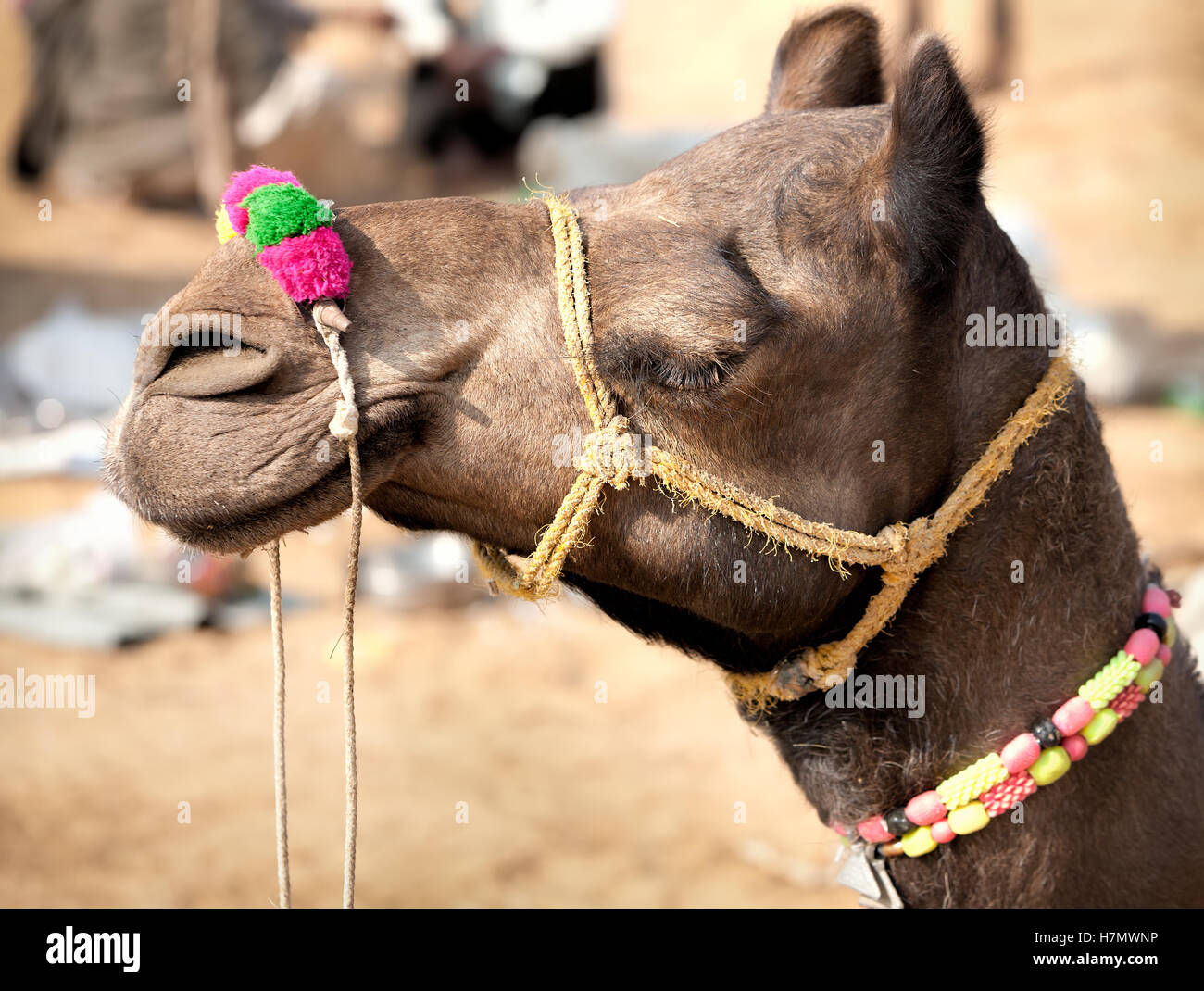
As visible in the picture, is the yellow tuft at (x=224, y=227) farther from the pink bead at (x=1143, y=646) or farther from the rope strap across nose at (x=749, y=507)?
the pink bead at (x=1143, y=646)

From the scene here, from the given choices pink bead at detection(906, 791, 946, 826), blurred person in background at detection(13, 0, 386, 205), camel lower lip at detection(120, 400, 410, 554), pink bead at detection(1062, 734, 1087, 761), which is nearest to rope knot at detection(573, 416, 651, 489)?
camel lower lip at detection(120, 400, 410, 554)

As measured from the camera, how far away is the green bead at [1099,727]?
7.61ft

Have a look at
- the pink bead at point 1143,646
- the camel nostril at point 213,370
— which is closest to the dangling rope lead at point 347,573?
the camel nostril at point 213,370

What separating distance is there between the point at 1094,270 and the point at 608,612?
1018 centimetres

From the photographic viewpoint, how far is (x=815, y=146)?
7.43ft

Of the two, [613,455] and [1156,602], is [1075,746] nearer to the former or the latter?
[1156,602]

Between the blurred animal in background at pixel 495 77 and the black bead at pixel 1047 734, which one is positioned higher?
the blurred animal in background at pixel 495 77

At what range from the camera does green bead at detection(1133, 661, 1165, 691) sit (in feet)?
7.78

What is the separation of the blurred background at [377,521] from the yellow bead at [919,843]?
60.9 inches

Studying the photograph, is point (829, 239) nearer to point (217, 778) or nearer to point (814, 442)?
point (814, 442)

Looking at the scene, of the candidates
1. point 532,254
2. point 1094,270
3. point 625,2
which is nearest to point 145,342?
point 532,254

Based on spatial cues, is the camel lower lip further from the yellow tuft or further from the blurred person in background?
the blurred person in background

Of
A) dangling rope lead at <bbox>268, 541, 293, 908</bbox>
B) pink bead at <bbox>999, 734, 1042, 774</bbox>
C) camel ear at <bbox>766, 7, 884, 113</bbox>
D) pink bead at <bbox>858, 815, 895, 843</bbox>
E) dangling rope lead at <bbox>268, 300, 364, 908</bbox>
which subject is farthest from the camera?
camel ear at <bbox>766, 7, 884, 113</bbox>

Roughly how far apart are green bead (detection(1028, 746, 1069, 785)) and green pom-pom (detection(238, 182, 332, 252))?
5.61 ft
